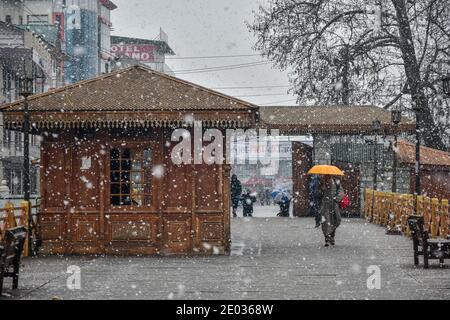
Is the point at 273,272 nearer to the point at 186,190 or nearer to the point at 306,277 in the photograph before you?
the point at 306,277

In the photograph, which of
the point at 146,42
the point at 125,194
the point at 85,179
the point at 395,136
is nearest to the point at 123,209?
the point at 125,194

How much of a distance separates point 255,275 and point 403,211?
1140 centimetres

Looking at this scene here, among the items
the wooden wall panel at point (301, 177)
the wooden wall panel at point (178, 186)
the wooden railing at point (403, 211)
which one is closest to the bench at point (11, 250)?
the wooden wall panel at point (178, 186)

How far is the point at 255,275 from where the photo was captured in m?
14.6

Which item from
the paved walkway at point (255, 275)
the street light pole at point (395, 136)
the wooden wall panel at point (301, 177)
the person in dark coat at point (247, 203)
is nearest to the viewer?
the paved walkway at point (255, 275)

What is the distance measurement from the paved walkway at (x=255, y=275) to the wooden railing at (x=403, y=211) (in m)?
0.87

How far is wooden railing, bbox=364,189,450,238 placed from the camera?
20.4 meters

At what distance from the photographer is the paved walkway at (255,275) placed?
12281 mm

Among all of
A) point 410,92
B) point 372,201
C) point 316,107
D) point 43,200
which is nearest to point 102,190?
point 43,200

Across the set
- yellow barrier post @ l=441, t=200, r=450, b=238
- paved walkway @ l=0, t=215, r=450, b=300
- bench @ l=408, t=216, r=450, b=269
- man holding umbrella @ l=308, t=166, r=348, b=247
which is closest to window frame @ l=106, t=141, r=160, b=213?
paved walkway @ l=0, t=215, r=450, b=300

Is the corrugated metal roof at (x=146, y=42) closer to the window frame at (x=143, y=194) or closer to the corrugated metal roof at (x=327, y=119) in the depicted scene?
the corrugated metal roof at (x=327, y=119)

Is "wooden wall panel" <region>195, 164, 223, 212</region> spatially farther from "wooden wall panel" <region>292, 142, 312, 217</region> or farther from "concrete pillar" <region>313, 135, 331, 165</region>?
"concrete pillar" <region>313, 135, 331, 165</region>

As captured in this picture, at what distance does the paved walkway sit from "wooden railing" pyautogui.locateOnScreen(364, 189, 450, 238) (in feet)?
2.87

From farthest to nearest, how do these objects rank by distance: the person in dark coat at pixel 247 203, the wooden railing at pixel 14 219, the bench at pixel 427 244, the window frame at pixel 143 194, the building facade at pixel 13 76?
the building facade at pixel 13 76 → the person in dark coat at pixel 247 203 → the window frame at pixel 143 194 → the wooden railing at pixel 14 219 → the bench at pixel 427 244
